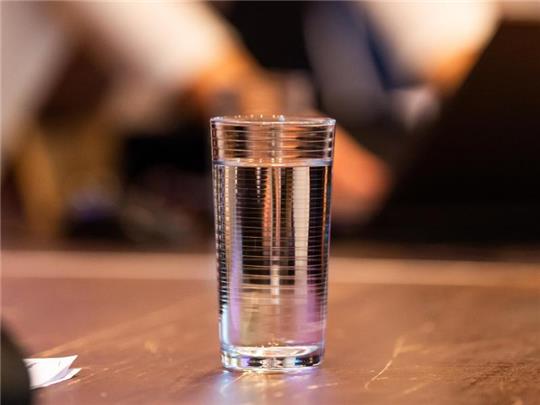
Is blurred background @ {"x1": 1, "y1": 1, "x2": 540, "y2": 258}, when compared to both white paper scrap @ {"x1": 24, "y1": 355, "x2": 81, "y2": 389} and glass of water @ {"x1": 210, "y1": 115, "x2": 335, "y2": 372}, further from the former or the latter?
white paper scrap @ {"x1": 24, "y1": 355, "x2": 81, "y2": 389}

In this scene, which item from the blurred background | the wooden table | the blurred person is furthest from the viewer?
the blurred person

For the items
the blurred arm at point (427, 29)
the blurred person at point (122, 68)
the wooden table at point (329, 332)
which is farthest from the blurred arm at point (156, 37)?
the wooden table at point (329, 332)

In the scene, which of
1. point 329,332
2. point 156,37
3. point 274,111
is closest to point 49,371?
point 329,332

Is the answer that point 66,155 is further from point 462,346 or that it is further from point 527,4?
point 462,346

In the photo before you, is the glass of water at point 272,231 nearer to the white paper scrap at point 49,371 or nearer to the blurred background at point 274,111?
the white paper scrap at point 49,371

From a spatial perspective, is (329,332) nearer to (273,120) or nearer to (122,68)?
(273,120)

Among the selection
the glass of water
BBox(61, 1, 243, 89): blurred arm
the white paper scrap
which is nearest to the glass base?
the glass of water
